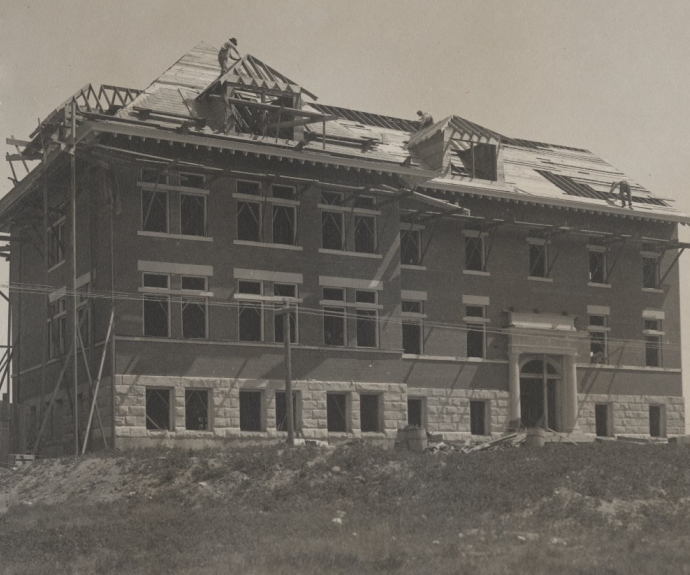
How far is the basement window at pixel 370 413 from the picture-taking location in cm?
4344

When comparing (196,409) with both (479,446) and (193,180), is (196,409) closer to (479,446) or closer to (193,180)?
(193,180)

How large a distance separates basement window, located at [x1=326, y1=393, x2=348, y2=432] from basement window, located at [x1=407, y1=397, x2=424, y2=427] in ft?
11.3

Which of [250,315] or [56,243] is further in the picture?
[56,243]

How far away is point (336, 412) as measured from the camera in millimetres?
42969

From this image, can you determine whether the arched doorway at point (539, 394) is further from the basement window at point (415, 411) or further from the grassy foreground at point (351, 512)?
the grassy foreground at point (351, 512)

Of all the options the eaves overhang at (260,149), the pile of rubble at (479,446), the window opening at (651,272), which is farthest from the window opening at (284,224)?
the window opening at (651,272)

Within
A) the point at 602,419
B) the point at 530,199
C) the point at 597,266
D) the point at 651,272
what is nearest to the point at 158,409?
the point at 530,199

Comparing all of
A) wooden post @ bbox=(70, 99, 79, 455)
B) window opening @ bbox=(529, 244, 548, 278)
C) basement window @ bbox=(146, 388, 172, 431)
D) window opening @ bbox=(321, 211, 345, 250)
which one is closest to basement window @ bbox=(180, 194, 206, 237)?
wooden post @ bbox=(70, 99, 79, 455)

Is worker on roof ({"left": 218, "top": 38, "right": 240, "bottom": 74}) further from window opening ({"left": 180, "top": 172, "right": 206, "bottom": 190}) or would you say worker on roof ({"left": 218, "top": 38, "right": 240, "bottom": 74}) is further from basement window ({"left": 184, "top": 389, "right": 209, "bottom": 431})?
basement window ({"left": 184, "top": 389, "right": 209, "bottom": 431})

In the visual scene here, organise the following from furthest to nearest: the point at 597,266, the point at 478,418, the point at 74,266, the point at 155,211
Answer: the point at 597,266, the point at 478,418, the point at 155,211, the point at 74,266

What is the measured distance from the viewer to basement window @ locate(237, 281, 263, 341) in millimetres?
41594

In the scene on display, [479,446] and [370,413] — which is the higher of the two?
[370,413]

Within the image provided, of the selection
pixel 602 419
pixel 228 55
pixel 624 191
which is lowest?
pixel 602 419

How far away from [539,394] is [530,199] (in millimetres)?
7734
